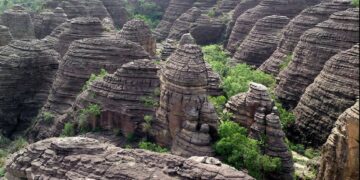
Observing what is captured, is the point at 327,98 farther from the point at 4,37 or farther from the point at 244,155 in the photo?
the point at 4,37

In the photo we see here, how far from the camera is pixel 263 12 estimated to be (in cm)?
5159

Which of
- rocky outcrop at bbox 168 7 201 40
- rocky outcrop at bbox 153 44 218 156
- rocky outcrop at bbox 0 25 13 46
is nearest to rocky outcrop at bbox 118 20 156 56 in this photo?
rocky outcrop at bbox 0 25 13 46

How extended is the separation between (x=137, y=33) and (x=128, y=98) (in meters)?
16.3

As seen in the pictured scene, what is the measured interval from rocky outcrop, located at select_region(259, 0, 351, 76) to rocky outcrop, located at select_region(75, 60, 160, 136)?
15600 millimetres

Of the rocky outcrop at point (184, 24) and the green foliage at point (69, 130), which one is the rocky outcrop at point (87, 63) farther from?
the rocky outcrop at point (184, 24)

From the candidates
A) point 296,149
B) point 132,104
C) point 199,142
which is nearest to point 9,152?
point 132,104

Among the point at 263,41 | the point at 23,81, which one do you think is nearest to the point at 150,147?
the point at 23,81

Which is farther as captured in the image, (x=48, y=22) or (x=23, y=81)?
(x=48, y=22)

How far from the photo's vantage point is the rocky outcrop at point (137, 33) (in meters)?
42.0

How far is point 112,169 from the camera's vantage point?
18922 mm

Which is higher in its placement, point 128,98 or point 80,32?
point 80,32

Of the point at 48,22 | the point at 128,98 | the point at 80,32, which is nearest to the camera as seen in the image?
the point at 128,98

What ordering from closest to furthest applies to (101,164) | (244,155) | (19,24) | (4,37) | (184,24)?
1. (101,164)
2. (244,155)
3. (4,37)
4. (19,24)
5. (184,24)

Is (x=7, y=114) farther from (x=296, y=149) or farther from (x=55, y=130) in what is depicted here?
(x=296, y=149)
